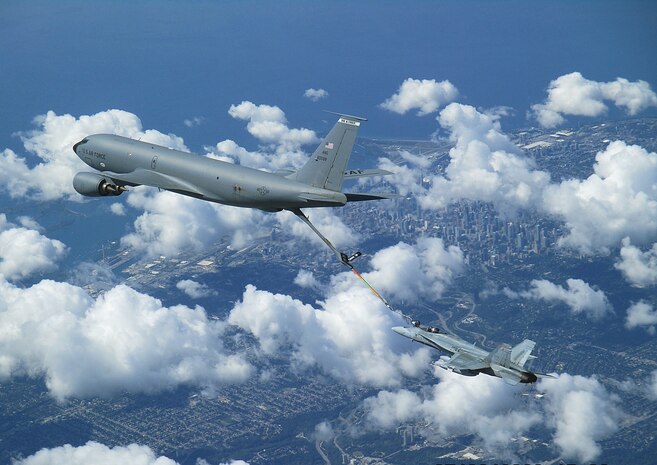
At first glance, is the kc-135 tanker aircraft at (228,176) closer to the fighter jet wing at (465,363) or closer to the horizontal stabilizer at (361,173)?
the horizontal stabilizer at (361,173)

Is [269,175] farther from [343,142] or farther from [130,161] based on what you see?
[130,161]

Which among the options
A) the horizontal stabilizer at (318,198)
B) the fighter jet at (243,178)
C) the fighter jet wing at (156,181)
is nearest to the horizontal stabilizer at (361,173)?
the fighter jet at (243,178)

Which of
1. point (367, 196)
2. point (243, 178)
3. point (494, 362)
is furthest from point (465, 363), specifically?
point (243, 178)

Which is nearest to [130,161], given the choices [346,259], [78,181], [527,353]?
[78,181]

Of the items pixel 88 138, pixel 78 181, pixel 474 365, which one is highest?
pixel 88 138

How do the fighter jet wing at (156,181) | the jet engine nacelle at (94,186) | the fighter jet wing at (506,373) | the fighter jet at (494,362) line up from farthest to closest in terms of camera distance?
the fighter jet at (494,362) → the fighter jet wing at (506,373) → the jet engine nacelle at (94,186) → the fighter jet wing at (156,181)

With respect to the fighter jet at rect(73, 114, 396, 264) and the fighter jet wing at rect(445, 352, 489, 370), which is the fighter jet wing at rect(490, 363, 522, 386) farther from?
the fighter jet at rect(73, 114, 396, 264)

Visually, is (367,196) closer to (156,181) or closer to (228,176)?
(228,176)
